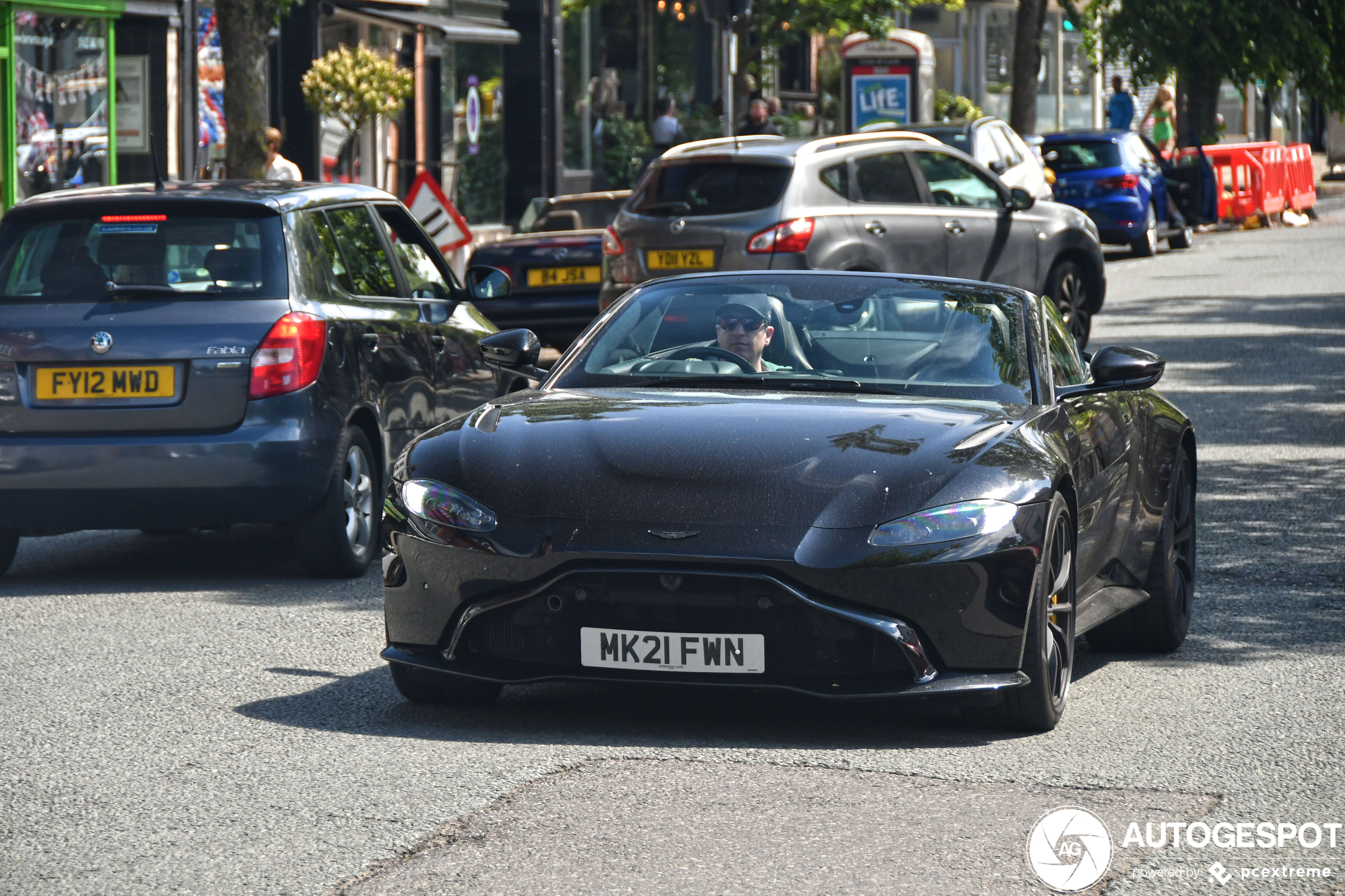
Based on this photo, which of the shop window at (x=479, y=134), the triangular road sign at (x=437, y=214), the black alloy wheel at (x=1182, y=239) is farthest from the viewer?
the shop window at (x=479, y=134)

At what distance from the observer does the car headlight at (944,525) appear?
5375mm

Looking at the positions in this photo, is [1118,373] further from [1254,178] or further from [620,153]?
[1254,178]

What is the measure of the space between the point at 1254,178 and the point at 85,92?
2156 cm

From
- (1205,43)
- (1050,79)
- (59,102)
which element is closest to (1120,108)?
(1205,43)

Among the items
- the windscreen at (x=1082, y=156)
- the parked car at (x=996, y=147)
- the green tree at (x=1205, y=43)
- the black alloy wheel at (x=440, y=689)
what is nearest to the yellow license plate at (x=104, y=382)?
the black alloy wheel at (x=440, y=689)

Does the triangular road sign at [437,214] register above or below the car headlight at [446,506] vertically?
above

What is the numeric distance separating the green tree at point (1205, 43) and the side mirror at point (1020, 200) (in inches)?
163

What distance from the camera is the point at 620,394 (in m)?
6.31

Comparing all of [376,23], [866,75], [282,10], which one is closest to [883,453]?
[282,10]

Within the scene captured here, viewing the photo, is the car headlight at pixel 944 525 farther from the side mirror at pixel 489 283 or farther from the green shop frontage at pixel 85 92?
the green shop frontage at pixel 85 92

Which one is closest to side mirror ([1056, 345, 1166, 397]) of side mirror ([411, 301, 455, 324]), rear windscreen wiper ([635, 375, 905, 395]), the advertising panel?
rear windscreen wiper ([635, 375, 905, 395])

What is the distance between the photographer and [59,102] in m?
19.5

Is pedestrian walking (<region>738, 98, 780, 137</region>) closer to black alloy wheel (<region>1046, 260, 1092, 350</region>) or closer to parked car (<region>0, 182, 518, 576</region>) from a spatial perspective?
black alloy wheel (<region>1046, 260, 1092, 350</region>)

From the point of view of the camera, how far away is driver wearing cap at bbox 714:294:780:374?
6598 millimetres
